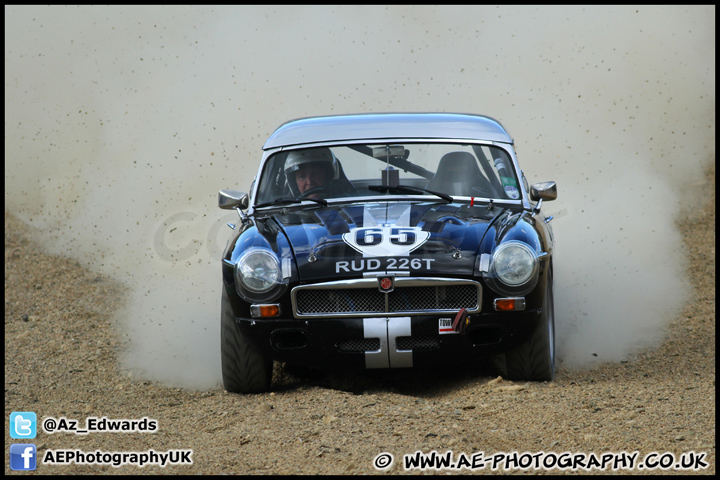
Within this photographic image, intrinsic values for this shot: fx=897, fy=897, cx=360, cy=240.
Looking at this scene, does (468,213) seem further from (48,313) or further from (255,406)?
(48,313)

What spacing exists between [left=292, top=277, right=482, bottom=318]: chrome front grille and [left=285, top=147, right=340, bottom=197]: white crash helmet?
1429 millimetres

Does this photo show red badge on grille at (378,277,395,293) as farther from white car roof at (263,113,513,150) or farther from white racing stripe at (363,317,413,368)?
white car roof at (263,113,513,150)

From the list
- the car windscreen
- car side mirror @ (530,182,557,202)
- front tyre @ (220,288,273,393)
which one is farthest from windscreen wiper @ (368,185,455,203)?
front tyre @ (220,288,273,393)

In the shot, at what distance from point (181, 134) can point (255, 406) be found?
9651 mm

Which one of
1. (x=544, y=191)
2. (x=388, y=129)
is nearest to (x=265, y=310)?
(x=388, y=129)

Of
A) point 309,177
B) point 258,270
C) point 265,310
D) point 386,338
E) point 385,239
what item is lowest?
point 386,338

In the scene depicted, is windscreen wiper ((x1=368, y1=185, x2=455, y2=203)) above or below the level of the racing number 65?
above

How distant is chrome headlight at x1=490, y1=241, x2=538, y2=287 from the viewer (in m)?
4.90

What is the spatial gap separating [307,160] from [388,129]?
615 mm

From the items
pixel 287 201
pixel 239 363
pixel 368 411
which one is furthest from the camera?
pixel 287 201

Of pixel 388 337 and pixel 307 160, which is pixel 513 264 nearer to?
pixel 388 337

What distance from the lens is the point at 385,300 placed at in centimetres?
488

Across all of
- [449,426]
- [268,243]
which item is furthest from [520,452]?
[268,243]

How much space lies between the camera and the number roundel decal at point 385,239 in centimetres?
494
